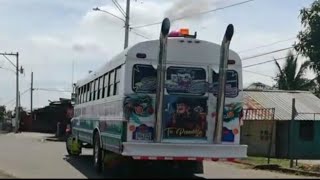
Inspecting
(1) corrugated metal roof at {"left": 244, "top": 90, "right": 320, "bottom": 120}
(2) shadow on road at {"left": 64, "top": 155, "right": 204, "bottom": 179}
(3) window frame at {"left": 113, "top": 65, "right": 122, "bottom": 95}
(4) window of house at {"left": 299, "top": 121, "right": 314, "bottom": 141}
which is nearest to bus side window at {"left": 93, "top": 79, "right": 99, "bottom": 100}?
(2) shadow on road at {"left": 64, "top": 155, "right": 204, "bottom": 179}

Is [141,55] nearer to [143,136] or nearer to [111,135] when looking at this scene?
[143,136]

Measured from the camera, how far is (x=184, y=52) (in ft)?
46.7

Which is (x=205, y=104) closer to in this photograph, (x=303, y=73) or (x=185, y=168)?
(x=185, y=168)

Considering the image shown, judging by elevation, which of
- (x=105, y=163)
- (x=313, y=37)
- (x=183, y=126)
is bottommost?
(x=105, y=163)

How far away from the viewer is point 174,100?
14.1 meters

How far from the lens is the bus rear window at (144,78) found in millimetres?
13992

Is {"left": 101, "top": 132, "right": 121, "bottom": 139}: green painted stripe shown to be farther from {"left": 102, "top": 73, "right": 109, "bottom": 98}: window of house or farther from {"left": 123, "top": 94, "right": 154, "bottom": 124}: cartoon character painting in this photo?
{"left": 102, "top": 73, "right": 109, "bottom": 98}: window of house

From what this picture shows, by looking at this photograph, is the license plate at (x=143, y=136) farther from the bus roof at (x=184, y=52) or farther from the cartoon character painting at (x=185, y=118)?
the bus roof at (x=184, y=52)

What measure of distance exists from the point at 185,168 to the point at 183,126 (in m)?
2.01

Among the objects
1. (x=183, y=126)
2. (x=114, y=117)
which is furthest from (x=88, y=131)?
(x=183, y=126)

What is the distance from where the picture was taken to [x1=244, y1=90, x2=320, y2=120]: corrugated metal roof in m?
30.9

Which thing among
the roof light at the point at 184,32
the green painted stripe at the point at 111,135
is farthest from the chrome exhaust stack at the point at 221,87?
the green painted stripe at the point at 111,135

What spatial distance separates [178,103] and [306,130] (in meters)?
18.5

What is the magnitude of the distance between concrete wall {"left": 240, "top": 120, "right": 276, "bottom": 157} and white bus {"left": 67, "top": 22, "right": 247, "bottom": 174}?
1683 centimetres
